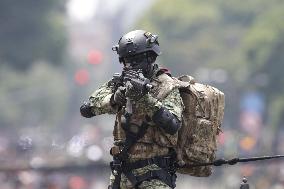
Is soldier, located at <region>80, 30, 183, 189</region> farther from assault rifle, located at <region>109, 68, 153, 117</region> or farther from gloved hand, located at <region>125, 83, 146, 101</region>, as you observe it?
gloved hand, located at <region>125, 83, 146, 101</region>

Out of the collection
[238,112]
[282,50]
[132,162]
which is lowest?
[132,162]

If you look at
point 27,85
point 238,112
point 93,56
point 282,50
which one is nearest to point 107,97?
point 93,56

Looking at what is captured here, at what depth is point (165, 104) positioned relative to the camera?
10508 mm

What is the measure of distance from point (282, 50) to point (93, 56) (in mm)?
18643

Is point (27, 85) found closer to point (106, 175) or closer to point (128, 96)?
point (106, 175)

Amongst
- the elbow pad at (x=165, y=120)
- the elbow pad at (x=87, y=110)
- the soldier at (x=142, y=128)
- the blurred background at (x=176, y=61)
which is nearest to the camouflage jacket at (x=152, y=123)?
the soldier at (x=142, y=128)

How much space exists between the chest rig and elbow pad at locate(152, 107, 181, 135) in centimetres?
24

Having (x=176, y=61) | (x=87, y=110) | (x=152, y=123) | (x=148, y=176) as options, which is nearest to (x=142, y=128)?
(x=152, y=123)

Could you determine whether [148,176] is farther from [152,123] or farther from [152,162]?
[152,123]

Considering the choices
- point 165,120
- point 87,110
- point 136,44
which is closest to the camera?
point 165,120

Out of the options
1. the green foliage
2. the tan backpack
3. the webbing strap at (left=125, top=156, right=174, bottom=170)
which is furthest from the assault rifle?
the green foliage

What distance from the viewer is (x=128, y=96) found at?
33.3ft

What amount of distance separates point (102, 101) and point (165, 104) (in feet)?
2.31

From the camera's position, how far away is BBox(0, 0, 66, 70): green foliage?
74812 mm
